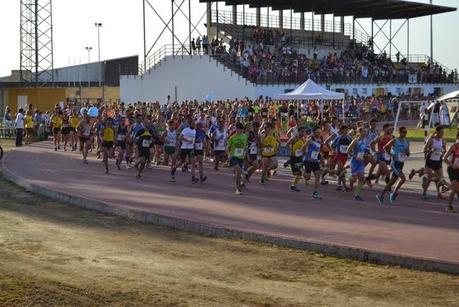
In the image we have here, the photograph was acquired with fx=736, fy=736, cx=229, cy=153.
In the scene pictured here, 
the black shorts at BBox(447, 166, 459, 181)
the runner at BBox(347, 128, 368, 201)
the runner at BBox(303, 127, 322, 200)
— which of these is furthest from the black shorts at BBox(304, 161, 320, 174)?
the black shorts at BBox(447, 166, 459, 181)

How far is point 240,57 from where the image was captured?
47.3 m

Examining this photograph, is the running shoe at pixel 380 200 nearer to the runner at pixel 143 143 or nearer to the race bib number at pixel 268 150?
the race bib number at pixel 268 150

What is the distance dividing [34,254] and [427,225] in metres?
6.83

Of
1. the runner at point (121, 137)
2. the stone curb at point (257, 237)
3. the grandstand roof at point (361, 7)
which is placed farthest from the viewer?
the grandstand roof at point (361, 7)

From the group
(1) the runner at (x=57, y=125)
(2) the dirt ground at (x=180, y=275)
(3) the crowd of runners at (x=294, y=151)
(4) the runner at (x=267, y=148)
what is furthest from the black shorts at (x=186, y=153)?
(1) the runner at (x=57, y=125)

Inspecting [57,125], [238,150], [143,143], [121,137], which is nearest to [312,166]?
[238,150]

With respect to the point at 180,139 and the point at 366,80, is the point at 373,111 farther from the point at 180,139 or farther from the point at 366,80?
the point at 180,139

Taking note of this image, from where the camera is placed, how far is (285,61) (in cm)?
5003

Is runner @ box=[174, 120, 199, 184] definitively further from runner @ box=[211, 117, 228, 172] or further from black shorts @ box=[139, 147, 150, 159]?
runner @ box=[211, 117, 228, 172]

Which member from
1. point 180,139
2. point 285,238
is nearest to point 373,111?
point 180,139

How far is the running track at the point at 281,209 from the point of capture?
453 inches

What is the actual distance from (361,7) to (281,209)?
4743 cm

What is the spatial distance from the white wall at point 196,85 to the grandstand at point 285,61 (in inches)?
2.5

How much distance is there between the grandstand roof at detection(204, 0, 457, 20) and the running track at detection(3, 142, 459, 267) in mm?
35503
